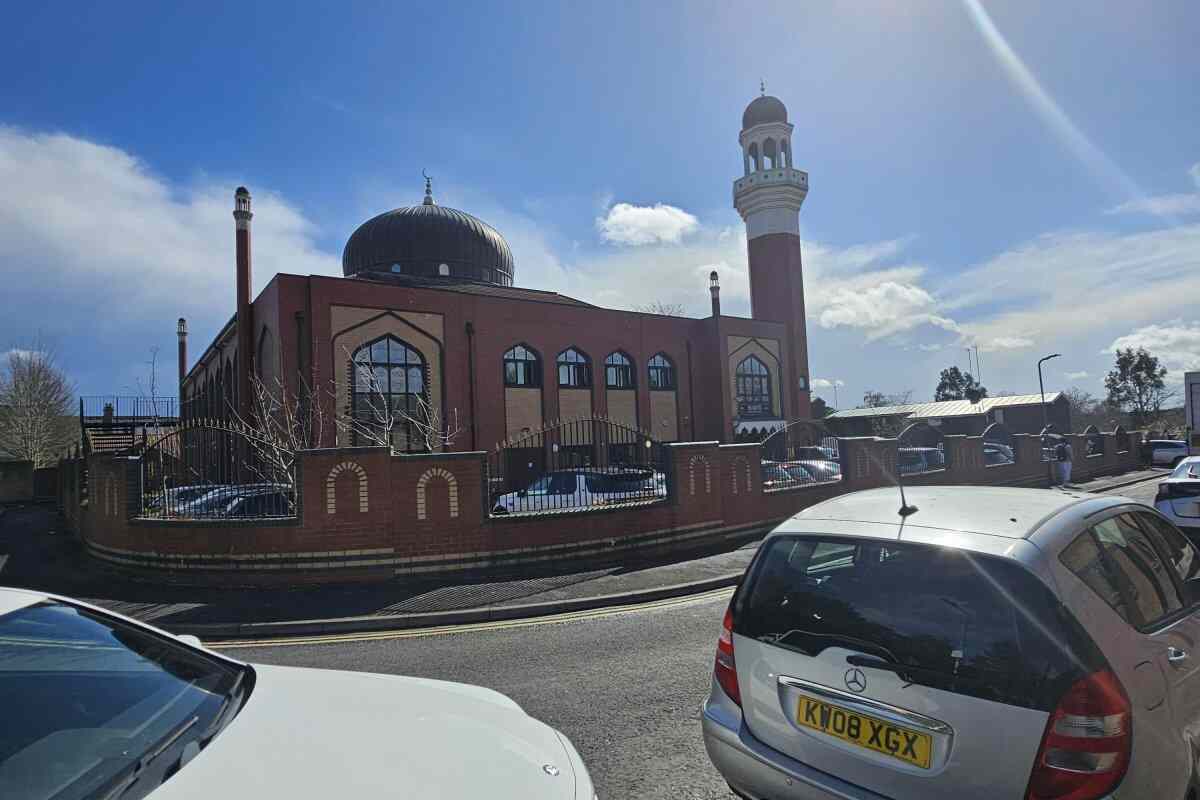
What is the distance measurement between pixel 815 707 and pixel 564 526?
26.6ft

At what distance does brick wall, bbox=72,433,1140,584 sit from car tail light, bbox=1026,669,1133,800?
8.24 metres

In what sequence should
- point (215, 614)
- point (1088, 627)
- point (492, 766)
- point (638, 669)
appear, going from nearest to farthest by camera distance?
point (492, 766)
point (1088, 627)
point (638, 669)
point (215, 614)

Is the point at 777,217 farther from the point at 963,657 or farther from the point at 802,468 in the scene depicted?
the point at 963,657

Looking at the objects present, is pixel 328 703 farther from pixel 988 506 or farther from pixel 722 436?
pixel 722 436

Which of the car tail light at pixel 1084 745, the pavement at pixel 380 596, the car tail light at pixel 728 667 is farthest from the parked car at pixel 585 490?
the car tail light at pixel 1084 745

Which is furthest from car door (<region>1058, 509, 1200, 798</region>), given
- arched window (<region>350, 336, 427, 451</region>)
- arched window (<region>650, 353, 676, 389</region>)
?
arched window (<region>650, 353, 676, 389</region>)

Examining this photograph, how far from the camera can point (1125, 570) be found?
2604mm

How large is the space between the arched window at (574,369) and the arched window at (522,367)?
1246mm

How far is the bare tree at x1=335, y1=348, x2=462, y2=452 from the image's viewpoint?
22734 mm

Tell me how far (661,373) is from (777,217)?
43.2ft

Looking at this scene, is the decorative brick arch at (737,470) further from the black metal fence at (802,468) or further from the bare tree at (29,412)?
the bare tree at (29,412)

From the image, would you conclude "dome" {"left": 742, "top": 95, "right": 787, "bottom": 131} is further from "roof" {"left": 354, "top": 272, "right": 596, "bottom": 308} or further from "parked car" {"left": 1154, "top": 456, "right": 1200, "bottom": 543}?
"parked car" {"left": 1154, "top": 456, "right": 1200, "bottom": 543}

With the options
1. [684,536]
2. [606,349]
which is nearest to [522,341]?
[606,349]

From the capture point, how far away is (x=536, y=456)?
2539 centimetres
